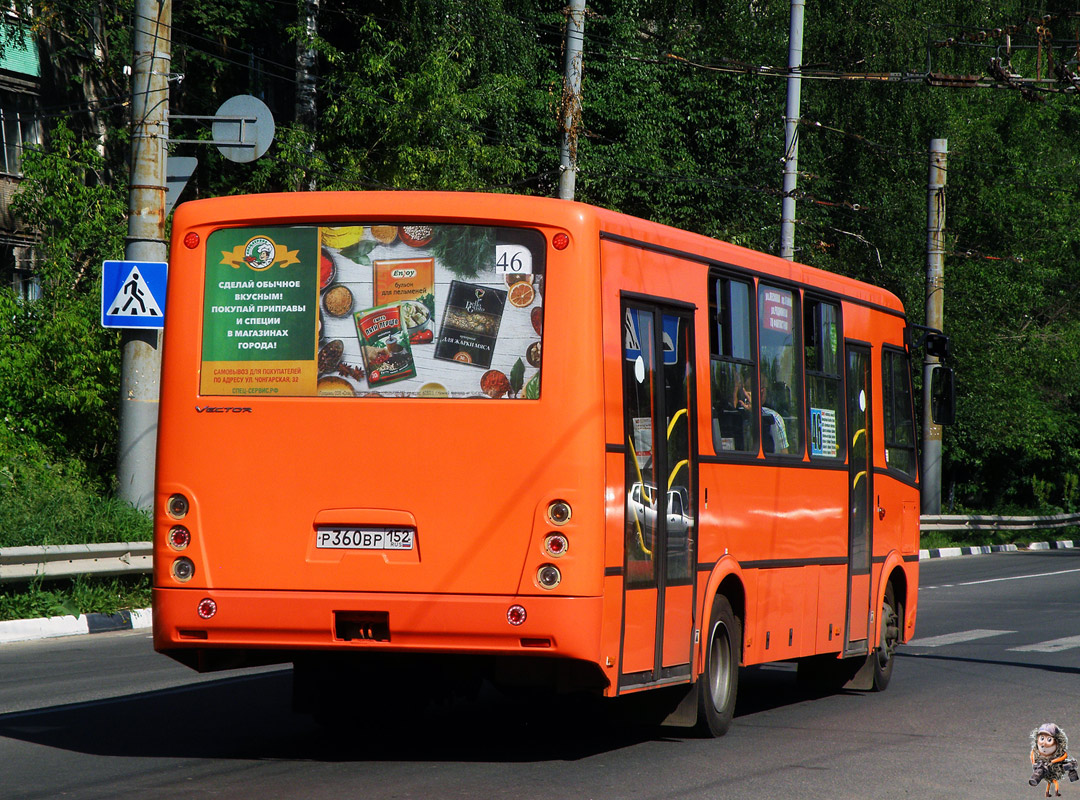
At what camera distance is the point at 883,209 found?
37.6 metres

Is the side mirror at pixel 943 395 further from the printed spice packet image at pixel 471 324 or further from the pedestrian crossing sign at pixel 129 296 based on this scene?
the pedestrian crossing sign at pixel 129 296

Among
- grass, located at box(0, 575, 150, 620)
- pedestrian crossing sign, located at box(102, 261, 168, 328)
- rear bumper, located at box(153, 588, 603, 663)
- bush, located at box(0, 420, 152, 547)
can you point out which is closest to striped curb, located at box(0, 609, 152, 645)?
grass, located at box(0, 575, 150, 620)

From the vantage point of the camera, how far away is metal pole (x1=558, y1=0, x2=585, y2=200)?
A: 2230 centimetres

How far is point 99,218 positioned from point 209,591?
47.8ft

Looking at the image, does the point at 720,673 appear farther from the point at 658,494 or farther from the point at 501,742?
the point at 658,494

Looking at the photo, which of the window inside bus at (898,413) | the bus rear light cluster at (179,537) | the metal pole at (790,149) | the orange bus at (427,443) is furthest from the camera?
→ the metal pole at (790,149)

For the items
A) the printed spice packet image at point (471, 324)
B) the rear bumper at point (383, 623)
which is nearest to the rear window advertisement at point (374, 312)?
the printed spice packet image at point (471, 324)

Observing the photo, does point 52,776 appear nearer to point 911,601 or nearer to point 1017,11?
point 911,601

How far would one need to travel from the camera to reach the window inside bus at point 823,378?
1089cm

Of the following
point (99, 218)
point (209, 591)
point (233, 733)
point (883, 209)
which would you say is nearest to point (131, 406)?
point (99, 218)

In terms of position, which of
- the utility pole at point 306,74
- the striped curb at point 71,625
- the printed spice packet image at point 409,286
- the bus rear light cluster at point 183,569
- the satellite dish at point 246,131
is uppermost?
the utility pole at point 306,74

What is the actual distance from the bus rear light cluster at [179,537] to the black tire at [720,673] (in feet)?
9.85

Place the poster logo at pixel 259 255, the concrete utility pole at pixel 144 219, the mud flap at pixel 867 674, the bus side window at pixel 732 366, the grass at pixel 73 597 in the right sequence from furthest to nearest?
the concrete utility pole at pixel 144 219, the grass at pixel 73 597, the mud flap at pixel 867 674, the bus side window at pixel 732 366, the poster logo at pixel 259 255

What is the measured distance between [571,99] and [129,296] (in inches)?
327
